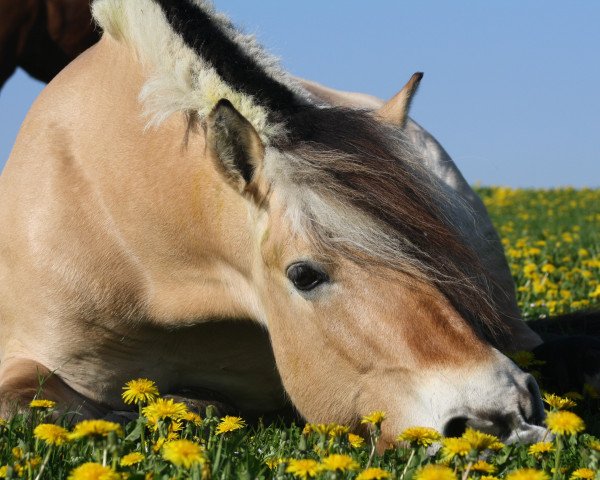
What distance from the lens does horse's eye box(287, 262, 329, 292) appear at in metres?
3.21

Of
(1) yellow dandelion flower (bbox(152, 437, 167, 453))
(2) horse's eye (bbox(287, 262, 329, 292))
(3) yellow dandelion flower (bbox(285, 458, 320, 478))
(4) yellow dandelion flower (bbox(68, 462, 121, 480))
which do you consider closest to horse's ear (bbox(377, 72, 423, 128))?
(2) horse's eye (bbox(287, 262, 329, 292))

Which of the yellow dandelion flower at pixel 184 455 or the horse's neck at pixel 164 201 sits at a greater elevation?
the horse's neck at pixel 164 201

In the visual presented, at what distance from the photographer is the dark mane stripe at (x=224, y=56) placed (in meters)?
3.50

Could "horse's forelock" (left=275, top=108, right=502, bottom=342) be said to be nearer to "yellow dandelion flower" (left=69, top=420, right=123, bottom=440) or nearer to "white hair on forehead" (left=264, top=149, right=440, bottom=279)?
"white hair on forehead" (left=264, top=149, right=440, bottom=279)

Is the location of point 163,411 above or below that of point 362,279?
below

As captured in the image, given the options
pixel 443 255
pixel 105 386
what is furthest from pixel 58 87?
pixel 443 255

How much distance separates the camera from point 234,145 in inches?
131

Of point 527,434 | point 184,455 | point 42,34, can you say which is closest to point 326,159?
point 527,434

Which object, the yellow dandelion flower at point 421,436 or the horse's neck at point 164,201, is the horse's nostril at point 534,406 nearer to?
the yellow dandelion flower at point 421,436

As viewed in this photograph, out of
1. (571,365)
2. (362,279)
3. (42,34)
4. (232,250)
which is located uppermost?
A: (42,34)

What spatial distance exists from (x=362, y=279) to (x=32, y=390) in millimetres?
1530

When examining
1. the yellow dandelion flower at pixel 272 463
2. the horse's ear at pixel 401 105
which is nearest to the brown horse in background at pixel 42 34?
the horse's ear at pixel 401 105

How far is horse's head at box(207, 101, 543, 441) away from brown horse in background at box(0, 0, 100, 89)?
146 inches

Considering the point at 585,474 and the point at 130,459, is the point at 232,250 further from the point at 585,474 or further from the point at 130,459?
the point at 585,474
